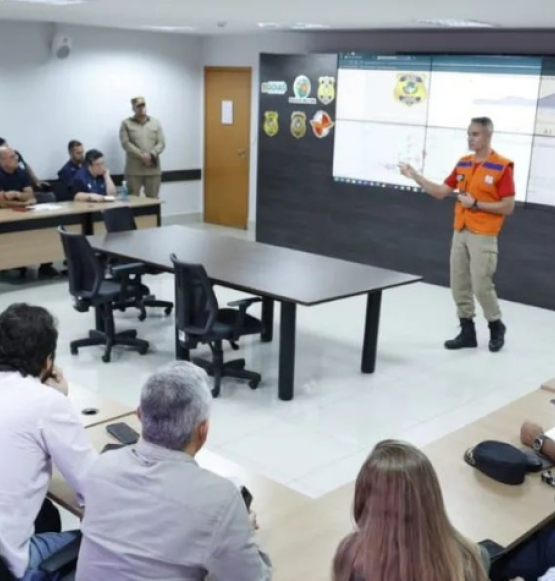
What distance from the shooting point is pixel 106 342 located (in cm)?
572

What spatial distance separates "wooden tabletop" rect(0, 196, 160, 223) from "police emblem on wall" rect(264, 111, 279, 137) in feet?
6.20

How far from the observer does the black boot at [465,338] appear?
6.08 meters

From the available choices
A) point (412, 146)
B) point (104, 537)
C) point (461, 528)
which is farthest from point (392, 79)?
point (104, 537)

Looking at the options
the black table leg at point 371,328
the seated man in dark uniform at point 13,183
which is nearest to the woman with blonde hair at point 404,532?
the black table leg at point 371,328

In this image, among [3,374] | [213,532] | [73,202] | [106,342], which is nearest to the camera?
[213,532]

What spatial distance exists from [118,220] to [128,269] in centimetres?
114

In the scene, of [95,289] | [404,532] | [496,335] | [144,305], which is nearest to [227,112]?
[144,305]

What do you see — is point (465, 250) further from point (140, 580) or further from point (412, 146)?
point (140, 580)

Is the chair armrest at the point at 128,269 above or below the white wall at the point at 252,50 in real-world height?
below

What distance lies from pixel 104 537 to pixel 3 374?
71 cm

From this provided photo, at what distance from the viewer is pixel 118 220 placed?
271 inches

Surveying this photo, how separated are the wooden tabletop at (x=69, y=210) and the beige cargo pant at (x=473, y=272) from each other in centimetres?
334

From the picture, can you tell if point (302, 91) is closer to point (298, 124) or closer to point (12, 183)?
point (298, 124)

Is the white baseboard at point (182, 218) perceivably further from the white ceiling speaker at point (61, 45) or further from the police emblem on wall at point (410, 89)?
the police emblem on wall at point (410, 89)
